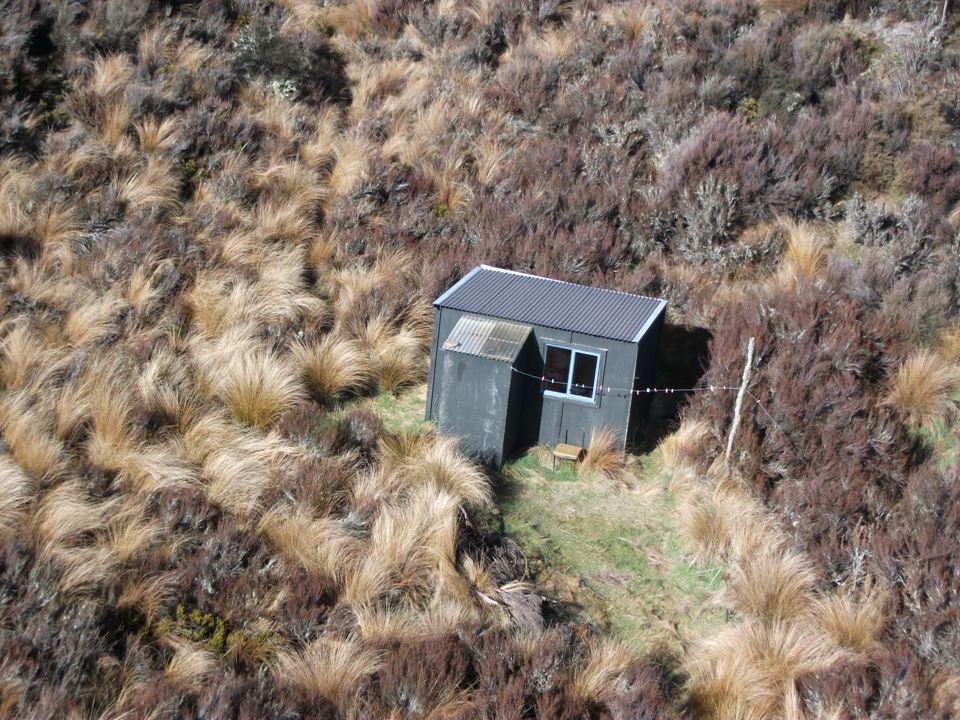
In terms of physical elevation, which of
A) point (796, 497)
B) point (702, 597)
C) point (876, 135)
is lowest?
point (702, 597)

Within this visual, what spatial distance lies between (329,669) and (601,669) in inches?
65.9

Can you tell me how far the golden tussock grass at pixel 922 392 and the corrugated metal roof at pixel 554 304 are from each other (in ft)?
7.84

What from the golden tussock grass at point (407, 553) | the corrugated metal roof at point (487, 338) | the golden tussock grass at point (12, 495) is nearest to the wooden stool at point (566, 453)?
the corrugated metal roof at point (487, 338)

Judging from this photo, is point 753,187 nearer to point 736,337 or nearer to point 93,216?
point 736,337

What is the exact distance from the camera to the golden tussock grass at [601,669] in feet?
19.0

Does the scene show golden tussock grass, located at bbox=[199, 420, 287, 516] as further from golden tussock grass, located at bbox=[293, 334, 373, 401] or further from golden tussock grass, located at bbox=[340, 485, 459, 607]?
golden tussock grass, located at bbox=[293, 334, 373, 401]

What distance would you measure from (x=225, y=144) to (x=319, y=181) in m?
1.31

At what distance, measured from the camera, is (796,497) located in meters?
7.67

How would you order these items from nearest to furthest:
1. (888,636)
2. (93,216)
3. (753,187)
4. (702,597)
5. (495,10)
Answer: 1. (888,636)
2. (702,597)
3. (93,216)
4. (753,187)
5. (495,10)

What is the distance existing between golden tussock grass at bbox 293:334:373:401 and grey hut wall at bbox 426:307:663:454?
96cm

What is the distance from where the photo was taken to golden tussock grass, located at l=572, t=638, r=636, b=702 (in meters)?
5.80

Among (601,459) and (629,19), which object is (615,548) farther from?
(629,19)

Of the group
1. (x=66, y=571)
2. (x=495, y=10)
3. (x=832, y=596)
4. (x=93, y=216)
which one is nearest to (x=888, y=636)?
(x=832, y=596)

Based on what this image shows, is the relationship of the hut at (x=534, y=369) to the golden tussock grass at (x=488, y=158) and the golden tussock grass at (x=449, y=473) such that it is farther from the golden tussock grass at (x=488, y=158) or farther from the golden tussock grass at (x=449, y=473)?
the golden tussock grass at (x=488, y=158)
